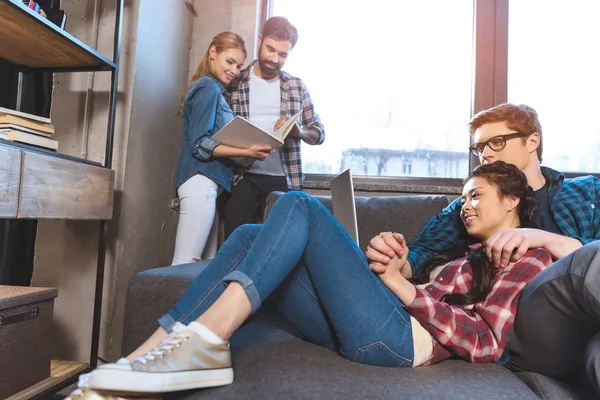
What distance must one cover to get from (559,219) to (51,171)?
1477mm

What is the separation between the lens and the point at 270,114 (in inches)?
92.0

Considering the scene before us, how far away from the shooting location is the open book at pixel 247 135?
1.80 meters

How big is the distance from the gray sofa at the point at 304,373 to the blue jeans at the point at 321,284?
0.18 feet

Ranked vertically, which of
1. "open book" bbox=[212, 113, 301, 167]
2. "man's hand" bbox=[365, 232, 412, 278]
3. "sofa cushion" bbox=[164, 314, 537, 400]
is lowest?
Result: "sofa cushion" bbox=[164, 314, 537, 400]

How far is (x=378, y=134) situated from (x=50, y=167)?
1733 millimetres

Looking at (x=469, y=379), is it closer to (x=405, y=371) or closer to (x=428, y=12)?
(x=405, y=371)

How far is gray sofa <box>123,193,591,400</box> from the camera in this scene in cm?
86

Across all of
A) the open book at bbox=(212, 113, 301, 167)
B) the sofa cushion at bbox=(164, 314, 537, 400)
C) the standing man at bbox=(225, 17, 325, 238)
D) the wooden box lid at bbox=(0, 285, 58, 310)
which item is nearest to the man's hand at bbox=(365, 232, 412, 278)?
the sofa cushion at bbox=(164, 314, 537, 400)

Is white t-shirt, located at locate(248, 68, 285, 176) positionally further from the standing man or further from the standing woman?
the standing woman

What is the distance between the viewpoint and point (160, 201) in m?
2.33

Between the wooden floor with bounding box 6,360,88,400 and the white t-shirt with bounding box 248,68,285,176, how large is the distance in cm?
115

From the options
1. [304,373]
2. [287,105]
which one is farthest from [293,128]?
[304,373]

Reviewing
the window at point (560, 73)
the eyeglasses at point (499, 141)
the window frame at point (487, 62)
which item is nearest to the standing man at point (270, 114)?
the window frame at point (487, 62)

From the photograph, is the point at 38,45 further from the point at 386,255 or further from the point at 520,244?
the point at 520,244
